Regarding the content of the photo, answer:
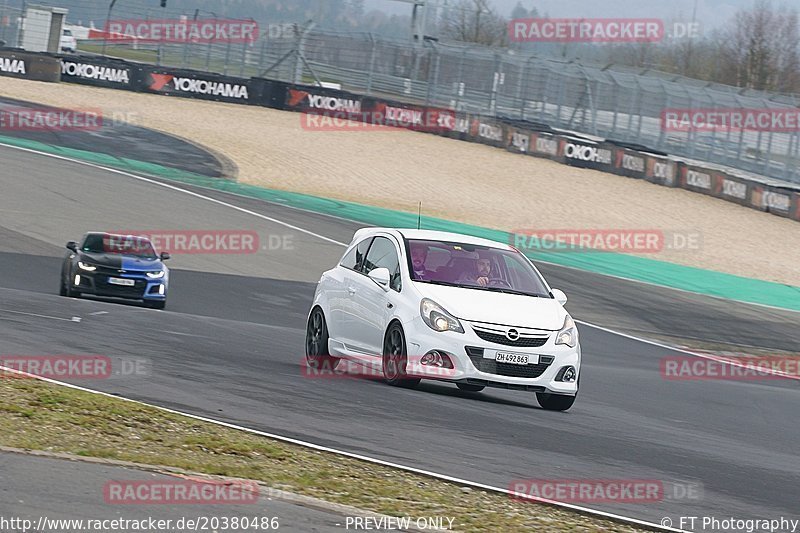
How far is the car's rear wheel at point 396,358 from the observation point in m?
11.2

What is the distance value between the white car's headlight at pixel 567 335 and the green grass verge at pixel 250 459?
3485 millimetres

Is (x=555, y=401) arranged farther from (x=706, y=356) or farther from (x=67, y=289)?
(x=67, y=289)

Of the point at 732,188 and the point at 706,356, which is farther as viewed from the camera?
the point at 732,188

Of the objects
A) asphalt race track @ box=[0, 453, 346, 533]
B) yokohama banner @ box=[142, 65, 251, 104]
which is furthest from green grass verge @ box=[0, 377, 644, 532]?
yokohama banner @ box=[142, 65, 251, 104]

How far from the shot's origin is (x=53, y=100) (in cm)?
4306

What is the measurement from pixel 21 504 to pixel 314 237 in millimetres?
23220

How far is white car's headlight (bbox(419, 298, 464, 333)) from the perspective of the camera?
1098 centimetres

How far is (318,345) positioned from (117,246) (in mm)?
8662

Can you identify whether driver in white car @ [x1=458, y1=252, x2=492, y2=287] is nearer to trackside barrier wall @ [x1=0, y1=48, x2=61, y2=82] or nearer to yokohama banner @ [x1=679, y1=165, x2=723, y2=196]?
yokohama banner @ [x1=679, y1=165, x2=723, y2=196]

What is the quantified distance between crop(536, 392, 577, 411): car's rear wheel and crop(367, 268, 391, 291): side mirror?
1826 mm

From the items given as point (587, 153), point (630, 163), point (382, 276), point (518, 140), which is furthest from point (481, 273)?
point (518, 140)

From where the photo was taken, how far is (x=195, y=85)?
47938 millimetres

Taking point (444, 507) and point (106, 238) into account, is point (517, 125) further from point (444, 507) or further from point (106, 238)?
point (444, 507)

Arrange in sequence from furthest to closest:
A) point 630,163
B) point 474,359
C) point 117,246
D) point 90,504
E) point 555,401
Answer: point 630,163 → point 117,246 → point 555,401 → point 474,359 → point 90,504
